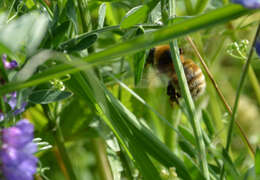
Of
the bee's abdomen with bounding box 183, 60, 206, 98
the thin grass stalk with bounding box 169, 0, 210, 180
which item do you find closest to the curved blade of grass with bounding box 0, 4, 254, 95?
the thin grass stalk with bounding box 169, 0, 210, 180

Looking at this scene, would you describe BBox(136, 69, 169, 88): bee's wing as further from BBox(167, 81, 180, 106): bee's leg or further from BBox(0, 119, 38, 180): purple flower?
BBox(0, 119, 38, 180): purple flower

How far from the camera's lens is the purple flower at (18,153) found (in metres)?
0.74

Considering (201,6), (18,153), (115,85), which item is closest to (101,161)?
(115,85)

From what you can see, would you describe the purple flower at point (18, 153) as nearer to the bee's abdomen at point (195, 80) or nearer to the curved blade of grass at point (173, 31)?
the curved blade of grass at point (173, 31)

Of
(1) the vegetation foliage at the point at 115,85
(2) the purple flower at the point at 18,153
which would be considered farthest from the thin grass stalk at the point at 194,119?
(2) the purple flower at the point at 18,153

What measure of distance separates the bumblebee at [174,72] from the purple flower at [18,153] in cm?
74

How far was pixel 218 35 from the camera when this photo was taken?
5.79 ft

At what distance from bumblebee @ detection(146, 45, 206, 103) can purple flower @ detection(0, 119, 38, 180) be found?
0.74 metres

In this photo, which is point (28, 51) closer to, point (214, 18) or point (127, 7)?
point (214, 18)

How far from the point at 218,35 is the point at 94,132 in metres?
0.62

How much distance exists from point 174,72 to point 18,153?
818 mm

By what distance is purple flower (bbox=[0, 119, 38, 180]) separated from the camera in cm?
74

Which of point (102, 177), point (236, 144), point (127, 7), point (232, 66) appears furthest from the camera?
point (232, 66)

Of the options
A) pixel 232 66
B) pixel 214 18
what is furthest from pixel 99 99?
pixel 232 66
